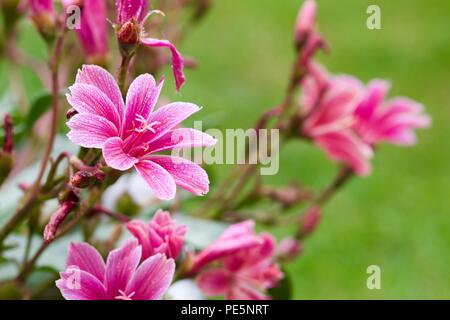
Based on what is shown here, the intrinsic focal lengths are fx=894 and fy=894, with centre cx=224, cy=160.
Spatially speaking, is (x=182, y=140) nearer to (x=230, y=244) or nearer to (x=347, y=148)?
(x=230, y=244)

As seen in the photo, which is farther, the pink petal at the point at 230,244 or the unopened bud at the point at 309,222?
the unopened bud at the point at 309,222

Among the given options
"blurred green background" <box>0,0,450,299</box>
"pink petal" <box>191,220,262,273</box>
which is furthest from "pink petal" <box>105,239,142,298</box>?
"blurred green background" <box>0,0,450,299</box>

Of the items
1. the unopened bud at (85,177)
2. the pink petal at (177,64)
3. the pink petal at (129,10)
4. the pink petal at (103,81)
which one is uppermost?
the pink petal at (129,10)

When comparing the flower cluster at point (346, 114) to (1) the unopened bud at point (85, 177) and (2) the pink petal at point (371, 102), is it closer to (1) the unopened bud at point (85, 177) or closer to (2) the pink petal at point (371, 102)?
(2) the pink petal at point (371, 102)

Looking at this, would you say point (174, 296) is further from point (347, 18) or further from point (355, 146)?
point (347, 18)

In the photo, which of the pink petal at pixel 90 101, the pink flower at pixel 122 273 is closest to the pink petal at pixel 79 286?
the pink flower at pixel 122 273

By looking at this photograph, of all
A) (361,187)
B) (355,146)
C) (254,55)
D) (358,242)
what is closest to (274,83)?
(254,55)

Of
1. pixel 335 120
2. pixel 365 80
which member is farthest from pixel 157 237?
pixel 365 80

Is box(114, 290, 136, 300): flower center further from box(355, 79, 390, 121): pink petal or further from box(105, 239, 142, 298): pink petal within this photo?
box(355, 79, 390, 121): pink petal
